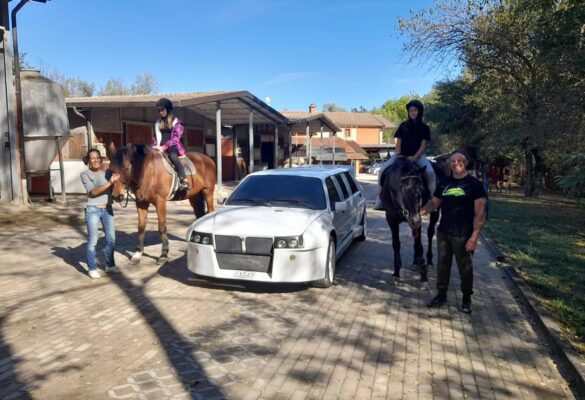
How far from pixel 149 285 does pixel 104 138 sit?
13262 millimetres

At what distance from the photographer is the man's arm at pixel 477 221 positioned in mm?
5453

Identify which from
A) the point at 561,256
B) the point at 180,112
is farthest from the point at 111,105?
the point at 561,256

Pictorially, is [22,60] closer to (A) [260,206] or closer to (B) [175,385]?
(A) [260,206]

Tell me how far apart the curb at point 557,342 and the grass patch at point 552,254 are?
5.0 inches

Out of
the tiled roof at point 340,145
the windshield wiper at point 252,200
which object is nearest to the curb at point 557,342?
the windshield wiper at point 252,200

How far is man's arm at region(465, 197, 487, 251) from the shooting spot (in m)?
5.45


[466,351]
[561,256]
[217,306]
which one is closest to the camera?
[466,351]

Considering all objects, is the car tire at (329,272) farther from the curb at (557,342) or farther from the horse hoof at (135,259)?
the horse hoof at (135,259)

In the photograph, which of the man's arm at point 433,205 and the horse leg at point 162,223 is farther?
the horse leg at point 162,223

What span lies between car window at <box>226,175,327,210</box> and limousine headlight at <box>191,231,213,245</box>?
1138 mm

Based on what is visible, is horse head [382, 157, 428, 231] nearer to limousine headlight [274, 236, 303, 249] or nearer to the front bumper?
the front bumper

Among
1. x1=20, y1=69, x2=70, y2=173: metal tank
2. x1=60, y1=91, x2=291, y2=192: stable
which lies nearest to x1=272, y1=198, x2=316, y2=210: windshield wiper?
x1=60, y1=91, x2=291, y2=192: stable

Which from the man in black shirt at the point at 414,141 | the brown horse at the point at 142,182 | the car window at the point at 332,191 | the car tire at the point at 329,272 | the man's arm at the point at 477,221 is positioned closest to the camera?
the man's arm at the point at 477,221

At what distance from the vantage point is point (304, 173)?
315 inches
